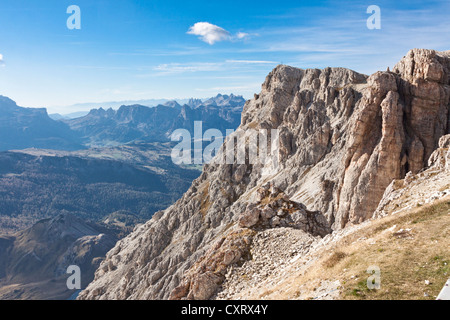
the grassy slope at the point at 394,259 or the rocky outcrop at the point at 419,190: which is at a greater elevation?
the rocky outcrop at the point at 419,190

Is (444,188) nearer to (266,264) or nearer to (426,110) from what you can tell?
(266,264)

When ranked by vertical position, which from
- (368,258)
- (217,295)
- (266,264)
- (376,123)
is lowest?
(217,295)

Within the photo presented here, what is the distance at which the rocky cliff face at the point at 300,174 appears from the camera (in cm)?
4984

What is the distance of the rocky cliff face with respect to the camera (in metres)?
49.8

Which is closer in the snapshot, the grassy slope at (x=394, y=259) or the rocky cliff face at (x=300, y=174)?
the grassy slope at (x=394, y=259)
